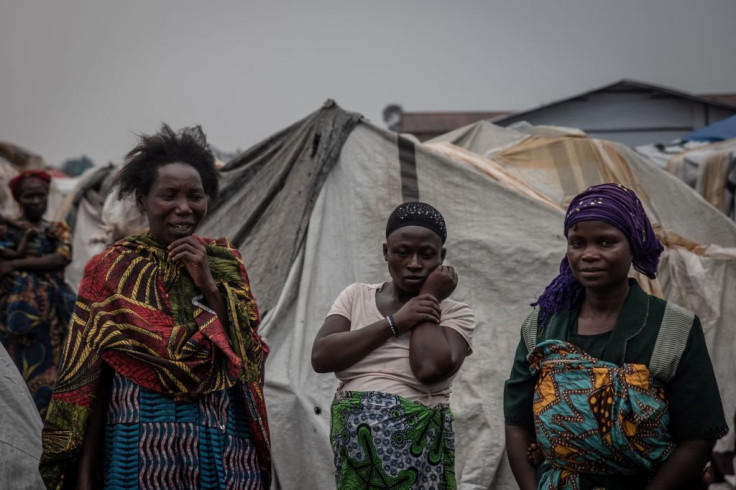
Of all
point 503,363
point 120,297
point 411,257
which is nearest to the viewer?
point 120,297

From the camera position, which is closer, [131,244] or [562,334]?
[562,334]

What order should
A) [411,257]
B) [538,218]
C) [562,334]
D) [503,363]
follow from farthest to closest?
[538,218]
[503,363]
[411,257]
[562,334]

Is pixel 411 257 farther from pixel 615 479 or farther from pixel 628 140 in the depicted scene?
pixel 628 140

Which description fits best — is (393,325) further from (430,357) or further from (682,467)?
(682,467)

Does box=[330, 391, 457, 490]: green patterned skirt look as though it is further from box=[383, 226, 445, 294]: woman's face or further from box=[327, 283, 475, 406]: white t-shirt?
box=[383, 226, 445, 294]: woman's face

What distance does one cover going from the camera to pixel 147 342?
310 centimetres

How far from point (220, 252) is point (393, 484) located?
1136 millimetres

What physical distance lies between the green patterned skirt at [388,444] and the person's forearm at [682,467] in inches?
32.5

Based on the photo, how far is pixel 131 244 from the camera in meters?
3.33

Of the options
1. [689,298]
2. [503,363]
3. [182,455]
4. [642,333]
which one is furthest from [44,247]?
[642,333]

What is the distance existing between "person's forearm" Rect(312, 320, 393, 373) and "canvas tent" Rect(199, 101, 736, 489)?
1.77 m

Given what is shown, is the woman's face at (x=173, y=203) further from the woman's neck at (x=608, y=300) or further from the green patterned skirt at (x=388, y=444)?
the woman's neck at (x=608, y=300)

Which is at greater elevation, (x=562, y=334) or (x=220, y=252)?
(x=220, y=252)

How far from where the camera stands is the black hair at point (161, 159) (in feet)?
11.2
